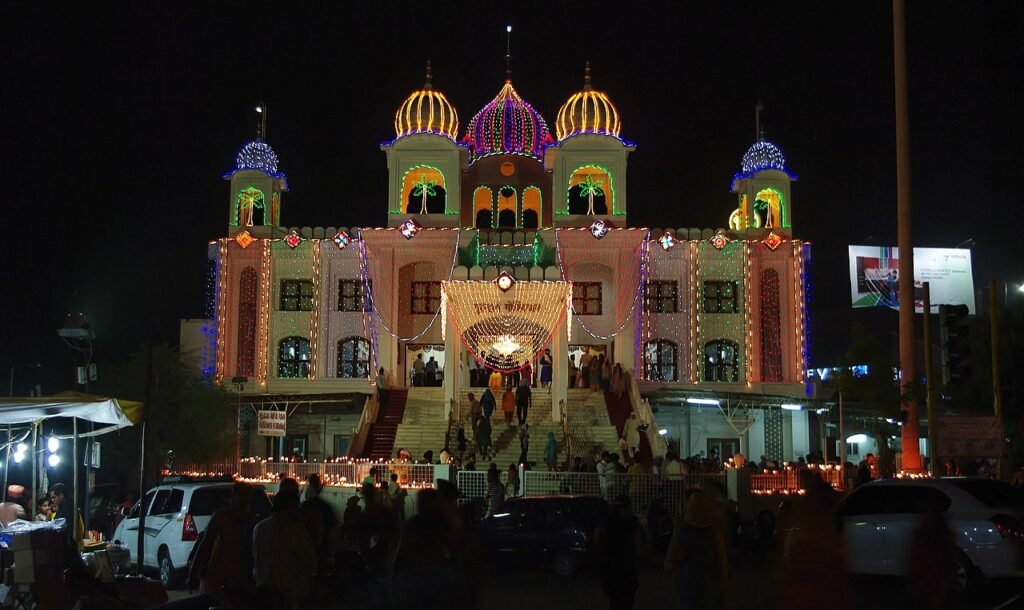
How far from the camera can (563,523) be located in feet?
55.9

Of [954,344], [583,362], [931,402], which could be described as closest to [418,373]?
[583,362]

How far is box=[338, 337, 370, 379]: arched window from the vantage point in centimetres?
3756

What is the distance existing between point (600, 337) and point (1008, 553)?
83.3 ft

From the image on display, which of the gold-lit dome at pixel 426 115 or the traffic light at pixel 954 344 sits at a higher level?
the gold-lit dome at pixel 426 115

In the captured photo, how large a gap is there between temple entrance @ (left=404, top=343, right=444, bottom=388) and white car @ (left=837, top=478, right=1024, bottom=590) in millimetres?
22836

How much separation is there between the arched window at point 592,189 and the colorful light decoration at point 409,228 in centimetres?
545

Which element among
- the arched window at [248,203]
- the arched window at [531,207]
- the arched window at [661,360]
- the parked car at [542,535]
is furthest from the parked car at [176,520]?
the arched window at [531,207]

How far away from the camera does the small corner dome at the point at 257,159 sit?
38.9 meters

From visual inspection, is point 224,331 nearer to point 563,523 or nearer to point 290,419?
point 290,419

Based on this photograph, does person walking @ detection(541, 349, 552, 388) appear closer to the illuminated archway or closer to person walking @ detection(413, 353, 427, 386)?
person walking @ detection(413, 353, 427, 386)

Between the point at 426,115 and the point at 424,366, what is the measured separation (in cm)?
879

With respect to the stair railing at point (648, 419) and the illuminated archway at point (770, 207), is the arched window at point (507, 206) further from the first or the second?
the illuminated archway at point (770, 207)

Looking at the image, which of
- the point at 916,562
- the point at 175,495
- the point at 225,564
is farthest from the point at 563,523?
the point at 916,562

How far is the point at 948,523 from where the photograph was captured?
38.0 feet
